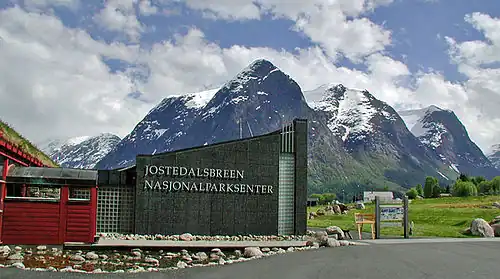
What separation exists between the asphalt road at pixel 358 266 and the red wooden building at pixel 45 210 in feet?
19.9

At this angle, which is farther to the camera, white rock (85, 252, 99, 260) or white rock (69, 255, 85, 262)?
white rock (85, 252, 99, 260)

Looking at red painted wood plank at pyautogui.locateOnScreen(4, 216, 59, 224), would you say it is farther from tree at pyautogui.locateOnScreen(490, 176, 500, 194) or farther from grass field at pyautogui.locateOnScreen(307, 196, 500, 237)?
tree at pyautogui.locateOnScreen(490, 176, 500, 194)

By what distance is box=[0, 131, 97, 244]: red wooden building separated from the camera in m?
21.9

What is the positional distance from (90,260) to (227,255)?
5.22 meters

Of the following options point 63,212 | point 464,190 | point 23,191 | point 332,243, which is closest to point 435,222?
point 332,243

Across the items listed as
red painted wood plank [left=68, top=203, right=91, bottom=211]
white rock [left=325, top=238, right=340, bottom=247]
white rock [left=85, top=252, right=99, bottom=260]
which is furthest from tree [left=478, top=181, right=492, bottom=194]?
white rock [left=85, top=252, right=99, bottom=260]

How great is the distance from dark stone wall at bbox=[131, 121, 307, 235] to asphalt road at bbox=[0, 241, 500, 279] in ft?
18.3

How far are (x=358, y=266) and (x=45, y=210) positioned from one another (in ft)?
39.7

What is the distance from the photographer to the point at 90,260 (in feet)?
65.1

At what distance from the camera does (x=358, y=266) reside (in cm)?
1881

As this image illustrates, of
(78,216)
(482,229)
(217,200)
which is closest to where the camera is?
(78,216)

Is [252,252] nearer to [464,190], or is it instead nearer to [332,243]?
[332,243]

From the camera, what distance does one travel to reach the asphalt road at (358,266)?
55.0 ft

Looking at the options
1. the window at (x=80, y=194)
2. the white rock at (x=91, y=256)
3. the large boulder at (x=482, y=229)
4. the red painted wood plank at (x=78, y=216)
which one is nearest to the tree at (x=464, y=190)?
the large boulder at (x=482, y=229)
